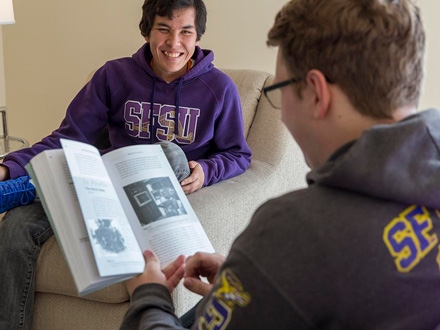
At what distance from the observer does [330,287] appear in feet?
2.66

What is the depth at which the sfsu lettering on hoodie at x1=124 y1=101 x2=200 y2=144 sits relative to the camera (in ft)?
6.81

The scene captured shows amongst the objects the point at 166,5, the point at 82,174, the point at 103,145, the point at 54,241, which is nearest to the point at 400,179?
the point at 82,174

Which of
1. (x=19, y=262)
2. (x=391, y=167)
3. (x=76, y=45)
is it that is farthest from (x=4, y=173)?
(x=76, y=45)

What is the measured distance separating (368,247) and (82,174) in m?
0.54

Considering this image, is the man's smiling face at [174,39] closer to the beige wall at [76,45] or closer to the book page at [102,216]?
the beige wall at [76,45]

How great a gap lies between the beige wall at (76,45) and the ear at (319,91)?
168 centimetres

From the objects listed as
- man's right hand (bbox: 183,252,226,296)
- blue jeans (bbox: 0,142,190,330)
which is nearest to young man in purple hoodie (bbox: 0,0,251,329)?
blue jeans (bbox: 0,142,190,330)

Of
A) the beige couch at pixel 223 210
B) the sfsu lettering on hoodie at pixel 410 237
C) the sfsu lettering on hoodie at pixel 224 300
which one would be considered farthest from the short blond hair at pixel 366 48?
the beige couch at pixel 223 210

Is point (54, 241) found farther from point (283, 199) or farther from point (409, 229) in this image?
point (409, 229)

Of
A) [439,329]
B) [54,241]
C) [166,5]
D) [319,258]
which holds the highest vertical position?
[166,5]

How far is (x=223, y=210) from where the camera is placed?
1.87 meters

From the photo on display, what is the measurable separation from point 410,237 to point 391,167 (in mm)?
90

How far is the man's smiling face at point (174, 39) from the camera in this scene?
2.05 m

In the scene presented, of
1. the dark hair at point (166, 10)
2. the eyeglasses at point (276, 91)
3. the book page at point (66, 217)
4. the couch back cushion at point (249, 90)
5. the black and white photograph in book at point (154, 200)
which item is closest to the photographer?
the eyeglasses at point (276, 91)
